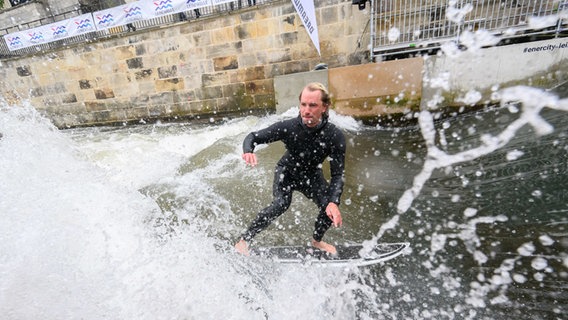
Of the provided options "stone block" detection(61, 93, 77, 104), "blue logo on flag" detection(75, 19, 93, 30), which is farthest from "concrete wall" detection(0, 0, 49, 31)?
"blue logo on flag" detection(75, 19, 93, 30)

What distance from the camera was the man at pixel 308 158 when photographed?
2.75 meters

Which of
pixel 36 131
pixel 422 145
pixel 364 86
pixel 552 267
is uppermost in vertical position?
pixel 36 131

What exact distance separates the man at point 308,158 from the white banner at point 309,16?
619cm

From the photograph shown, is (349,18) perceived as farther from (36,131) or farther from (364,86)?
(36,131)

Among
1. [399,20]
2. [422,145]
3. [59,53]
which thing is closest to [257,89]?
[399,20]

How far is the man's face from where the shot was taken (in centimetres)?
265

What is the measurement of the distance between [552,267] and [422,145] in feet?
11.6

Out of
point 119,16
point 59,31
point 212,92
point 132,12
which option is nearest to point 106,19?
point 119,16

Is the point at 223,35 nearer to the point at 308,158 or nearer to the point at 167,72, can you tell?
the point at 167,72

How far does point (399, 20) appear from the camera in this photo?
7816 mm

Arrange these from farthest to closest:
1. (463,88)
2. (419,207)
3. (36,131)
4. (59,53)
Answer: (59,53)
(463,88)
(36,131)
(419,207)

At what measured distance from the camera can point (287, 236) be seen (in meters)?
3.67

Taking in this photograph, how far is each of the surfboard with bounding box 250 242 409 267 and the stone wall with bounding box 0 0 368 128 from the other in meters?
6.69

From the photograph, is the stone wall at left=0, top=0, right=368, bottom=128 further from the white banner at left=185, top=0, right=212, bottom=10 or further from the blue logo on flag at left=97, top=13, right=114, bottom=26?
the blue logo on flag at left=97, top=13, right=114, bottom=26
